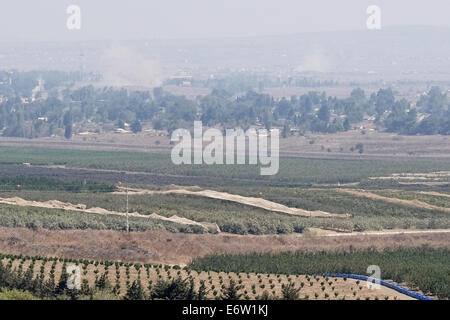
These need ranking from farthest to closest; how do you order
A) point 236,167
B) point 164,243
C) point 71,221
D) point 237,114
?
1. point 237,114
2. point 236,167
3. point 71,221
4. point 164,243

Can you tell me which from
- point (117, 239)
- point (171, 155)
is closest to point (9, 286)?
point (117, 239)

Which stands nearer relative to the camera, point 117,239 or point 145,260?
point 145,260

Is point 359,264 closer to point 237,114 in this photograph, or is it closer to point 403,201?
point 403,201

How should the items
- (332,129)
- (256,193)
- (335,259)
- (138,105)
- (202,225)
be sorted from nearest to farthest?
(335,259)
(202,225)
(256,193)
(332,129)
(138,105)

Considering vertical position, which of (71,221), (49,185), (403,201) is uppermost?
(71,221)

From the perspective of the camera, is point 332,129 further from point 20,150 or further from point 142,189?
point 142,189

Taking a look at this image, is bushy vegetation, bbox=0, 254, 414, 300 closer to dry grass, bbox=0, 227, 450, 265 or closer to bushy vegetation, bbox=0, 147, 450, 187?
dry grass, bbox=0, 227, 450, 265

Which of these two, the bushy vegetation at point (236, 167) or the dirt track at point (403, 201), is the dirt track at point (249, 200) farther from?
the bushy vegetation at point (236, 167)

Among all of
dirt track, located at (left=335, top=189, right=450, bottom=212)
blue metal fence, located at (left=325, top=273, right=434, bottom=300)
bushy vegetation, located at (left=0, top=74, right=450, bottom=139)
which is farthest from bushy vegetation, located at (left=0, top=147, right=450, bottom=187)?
blue metal fence, located at (left=325, top=273, right=434, bottom=300)

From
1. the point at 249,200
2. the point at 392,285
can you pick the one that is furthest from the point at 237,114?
the point at 392,285
